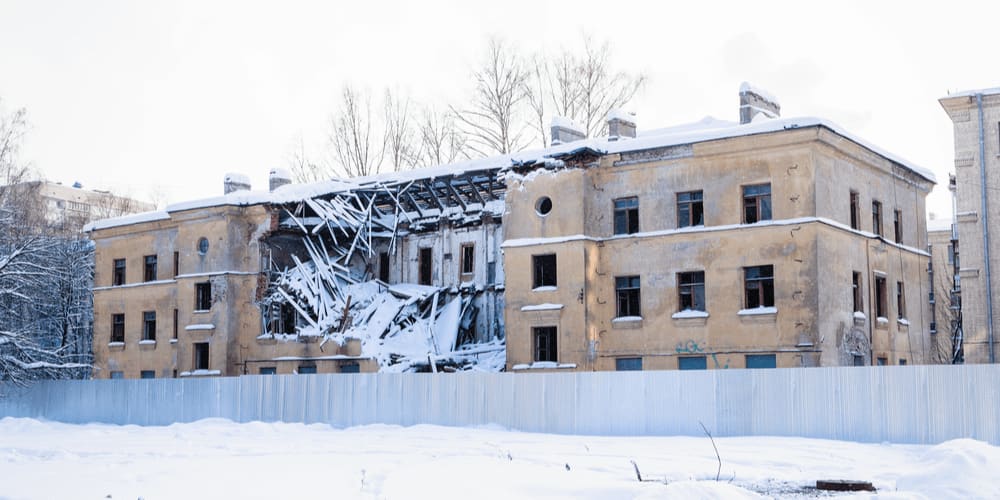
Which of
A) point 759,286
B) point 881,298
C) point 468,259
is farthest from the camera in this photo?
point 468,259

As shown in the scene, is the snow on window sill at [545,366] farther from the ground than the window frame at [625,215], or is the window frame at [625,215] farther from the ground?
the window frame at [625,215]

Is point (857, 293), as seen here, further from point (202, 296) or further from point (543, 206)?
point (202, 296)

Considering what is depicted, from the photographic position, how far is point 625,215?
34.7m

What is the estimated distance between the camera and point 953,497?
1583 centimetres

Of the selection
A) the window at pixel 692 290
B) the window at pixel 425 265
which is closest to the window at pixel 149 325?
the window at pixel 425 265

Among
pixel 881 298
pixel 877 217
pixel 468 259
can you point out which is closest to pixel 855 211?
pixel 877 217

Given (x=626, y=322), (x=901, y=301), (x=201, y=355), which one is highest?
(x=901, y=301)

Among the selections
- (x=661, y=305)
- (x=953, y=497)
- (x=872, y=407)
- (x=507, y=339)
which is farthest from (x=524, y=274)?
(x=953, y=497)

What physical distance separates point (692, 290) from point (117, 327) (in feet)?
89.2

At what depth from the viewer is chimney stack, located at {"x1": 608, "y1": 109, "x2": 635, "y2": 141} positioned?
3559cm

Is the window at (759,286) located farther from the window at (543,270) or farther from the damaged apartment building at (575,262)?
the window at (543,270)

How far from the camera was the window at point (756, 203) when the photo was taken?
106 feet

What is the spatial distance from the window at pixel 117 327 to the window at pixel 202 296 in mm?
6251

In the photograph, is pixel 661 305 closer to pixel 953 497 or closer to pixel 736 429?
pixel 736 429
